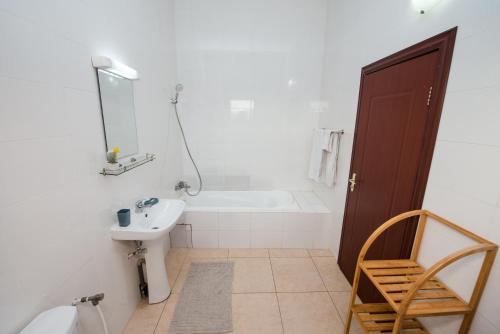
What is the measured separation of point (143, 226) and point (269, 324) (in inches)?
49.5

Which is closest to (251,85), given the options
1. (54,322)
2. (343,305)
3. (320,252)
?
(320,252)

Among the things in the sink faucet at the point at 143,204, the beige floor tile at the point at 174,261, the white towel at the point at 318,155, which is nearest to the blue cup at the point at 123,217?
the sink faucet at the point at 143,204

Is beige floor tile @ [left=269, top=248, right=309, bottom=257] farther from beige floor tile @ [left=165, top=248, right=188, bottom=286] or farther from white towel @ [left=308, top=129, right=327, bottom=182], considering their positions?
beige floor tile @ [left=165, top=248, right=188, bottom=286]

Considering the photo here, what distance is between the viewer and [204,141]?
3021 millimetres

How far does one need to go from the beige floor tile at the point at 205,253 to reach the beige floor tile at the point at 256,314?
642mm

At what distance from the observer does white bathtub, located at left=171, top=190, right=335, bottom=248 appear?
8.36 feet

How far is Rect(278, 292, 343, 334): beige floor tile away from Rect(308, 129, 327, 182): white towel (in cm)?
134

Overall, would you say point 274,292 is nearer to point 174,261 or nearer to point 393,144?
point 174,261

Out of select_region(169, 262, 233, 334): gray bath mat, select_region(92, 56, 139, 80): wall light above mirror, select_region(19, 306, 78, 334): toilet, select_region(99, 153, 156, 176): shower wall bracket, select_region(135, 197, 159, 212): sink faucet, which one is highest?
select_region(92, 56, 139, 80): wall light above mirror

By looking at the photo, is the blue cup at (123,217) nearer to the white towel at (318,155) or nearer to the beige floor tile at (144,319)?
the beige floor tile at (144,319)

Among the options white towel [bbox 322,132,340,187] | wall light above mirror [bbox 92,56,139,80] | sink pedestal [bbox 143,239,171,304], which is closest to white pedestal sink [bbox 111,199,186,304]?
sink pedestal [bbox 143,239,171,304]

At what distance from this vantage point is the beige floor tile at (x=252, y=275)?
2.04 metres

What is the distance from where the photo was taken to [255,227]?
2590 mm

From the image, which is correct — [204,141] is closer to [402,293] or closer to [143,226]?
[143,226]
